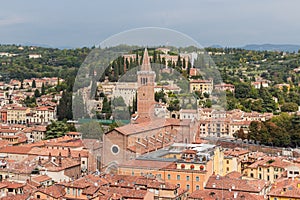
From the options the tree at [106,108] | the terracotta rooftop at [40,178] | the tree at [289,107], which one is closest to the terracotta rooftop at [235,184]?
the tree at [106,108]

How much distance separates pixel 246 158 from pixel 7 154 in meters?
6.68

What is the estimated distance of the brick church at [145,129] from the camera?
8458 millimetres

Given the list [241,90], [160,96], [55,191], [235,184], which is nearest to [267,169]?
[235,184]

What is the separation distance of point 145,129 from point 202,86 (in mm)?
2014

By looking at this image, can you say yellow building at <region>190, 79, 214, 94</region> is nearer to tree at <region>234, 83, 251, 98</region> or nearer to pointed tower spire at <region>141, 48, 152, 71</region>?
pointed tower spire at <region>141, 48, 152, 71</region>

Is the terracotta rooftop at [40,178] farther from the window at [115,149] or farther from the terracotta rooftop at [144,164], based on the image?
the window at [115,149]

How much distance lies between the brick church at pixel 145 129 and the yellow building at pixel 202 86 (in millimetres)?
642

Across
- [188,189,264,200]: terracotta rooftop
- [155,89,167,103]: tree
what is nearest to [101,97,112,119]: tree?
[155,89,167,103]: tree

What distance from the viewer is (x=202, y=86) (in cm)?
995

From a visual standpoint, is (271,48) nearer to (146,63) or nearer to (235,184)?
(235,184)

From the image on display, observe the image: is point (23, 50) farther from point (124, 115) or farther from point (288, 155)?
point (124, 115)

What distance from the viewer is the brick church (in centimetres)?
846

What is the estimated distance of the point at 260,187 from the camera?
10.2 m

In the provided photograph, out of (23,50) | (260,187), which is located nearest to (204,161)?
(260,187)
